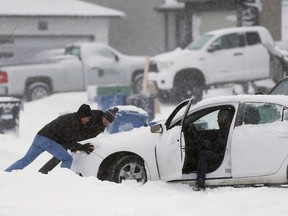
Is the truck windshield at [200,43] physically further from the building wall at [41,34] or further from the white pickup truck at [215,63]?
the building wall at [41,34]

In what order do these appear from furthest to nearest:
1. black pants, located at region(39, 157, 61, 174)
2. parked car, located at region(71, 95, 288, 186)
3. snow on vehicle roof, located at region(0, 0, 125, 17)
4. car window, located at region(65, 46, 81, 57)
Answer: snow on vehicle roof, located at region(0, 0, 125, 17) → car window, located at region(65, 46, 81, 57) → black pants, located at region(39, 157, 61, 174) → parked car, located at region(71, 95, 288, 186)

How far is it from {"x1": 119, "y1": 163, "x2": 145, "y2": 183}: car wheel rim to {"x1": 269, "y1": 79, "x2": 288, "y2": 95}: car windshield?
363 cm

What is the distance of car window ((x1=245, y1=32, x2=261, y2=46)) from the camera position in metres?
23.0

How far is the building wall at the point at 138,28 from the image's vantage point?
35469mm

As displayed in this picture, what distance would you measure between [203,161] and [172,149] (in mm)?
409

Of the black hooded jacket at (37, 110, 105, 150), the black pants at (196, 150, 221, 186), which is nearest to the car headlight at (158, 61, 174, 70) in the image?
the black hooded jacket at (37, 110, 105, 150)

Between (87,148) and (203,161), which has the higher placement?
(87,148)

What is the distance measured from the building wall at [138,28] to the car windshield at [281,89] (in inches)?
876

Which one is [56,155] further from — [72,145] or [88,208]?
[88,208]

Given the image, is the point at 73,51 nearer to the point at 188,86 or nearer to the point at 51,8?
the point at 188,86

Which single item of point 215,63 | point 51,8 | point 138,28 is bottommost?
point 215,63

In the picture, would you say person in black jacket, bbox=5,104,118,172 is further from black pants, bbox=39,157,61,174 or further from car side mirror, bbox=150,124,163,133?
car side mirror, bbox=150,124,163,133

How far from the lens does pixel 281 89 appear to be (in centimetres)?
1316

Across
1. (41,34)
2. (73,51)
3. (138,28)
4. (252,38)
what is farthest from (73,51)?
(138,28)
